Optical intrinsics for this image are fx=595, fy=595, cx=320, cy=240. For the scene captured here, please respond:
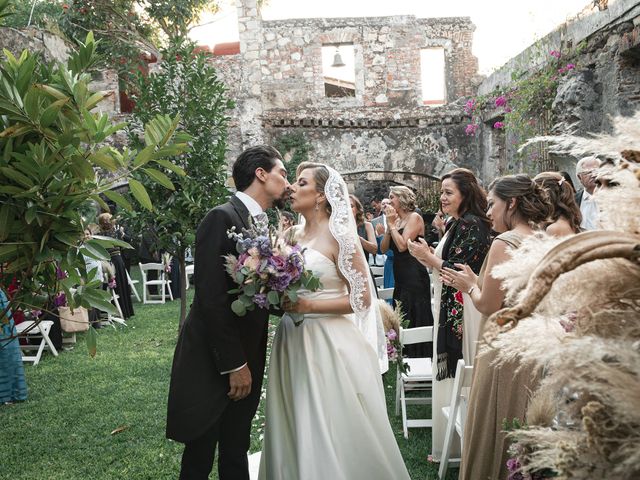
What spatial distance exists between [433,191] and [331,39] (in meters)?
5.30

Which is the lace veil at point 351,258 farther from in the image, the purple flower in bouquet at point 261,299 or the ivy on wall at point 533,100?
the ivy on wall at point 533,100

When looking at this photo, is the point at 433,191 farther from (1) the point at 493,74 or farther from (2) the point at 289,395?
(2) the point at 289,395

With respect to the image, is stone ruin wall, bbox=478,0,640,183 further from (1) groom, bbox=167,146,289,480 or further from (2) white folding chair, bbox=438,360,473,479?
(1) groom, bbox=167,146,289,480

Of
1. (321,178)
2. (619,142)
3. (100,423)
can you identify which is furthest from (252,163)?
(100,423)

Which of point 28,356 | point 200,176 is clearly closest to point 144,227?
point 200,176

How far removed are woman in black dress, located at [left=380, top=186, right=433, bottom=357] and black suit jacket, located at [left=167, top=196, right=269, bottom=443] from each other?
3.85m

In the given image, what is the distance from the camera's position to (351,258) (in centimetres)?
342

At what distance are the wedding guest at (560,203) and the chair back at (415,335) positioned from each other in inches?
62.0

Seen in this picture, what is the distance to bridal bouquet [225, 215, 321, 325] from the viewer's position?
287 centimetres

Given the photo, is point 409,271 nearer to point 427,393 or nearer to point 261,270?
point 427,393

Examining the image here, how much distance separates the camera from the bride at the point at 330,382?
3209mm

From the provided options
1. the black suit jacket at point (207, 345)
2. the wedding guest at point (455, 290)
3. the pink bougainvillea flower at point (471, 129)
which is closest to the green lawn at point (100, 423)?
the wedding guest at point (455, 290)

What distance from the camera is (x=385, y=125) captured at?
51.9 ft

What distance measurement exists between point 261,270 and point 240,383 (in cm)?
60
